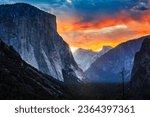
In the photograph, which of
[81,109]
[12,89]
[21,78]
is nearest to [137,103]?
[81,109]

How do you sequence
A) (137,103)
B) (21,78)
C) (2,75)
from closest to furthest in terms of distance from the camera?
(137,103) < (2,75) < (21,78)

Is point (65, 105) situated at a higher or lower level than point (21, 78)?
higher

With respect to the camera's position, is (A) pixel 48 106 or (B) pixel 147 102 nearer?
(A) pixel 48 106

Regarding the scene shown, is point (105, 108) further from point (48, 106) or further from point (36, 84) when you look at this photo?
point (36, 84)

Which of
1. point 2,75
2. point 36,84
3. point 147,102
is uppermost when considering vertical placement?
point 147,102

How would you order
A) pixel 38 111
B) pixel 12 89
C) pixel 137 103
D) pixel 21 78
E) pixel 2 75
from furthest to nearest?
pixel 21 78, pixel 2 75, pixel 12 89, pixel 137 103, pixel 38 111

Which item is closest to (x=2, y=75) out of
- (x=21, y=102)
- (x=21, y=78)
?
(x=21, y=78)

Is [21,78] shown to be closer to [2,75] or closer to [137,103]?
[2,75]

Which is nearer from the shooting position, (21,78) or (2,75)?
(2,75)

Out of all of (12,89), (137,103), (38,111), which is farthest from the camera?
(12,89)
